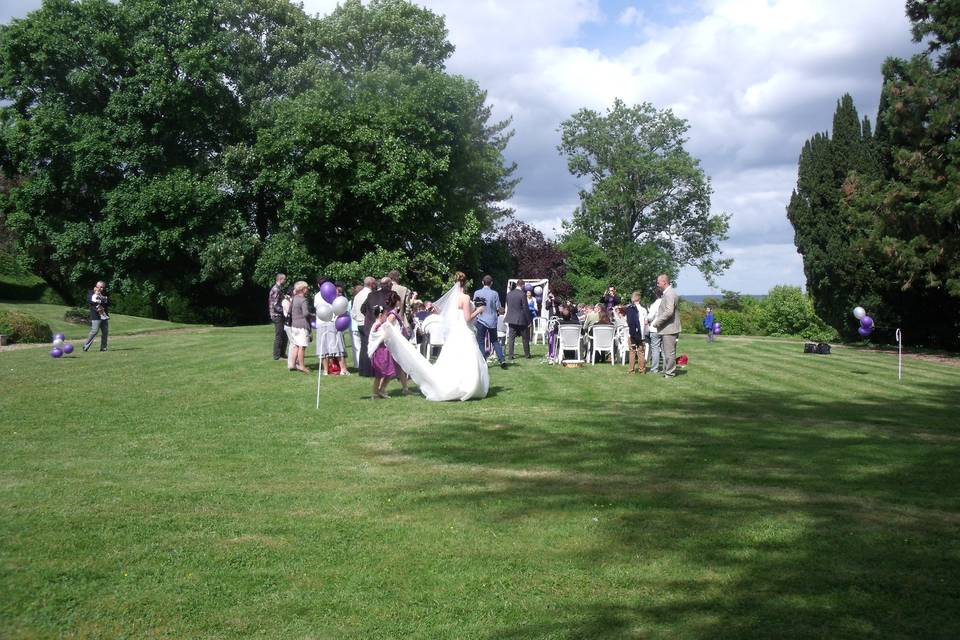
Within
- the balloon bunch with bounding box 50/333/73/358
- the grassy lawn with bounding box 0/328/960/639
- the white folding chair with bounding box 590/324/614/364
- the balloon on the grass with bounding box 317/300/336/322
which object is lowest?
the grassy lawn with bounding box 0/328/960/639

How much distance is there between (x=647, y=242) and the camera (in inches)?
2231

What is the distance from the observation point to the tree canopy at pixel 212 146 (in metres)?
35.9

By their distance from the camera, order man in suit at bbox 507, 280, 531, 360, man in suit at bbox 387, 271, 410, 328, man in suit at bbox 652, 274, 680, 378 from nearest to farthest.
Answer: man in suit at bbox 387, 271, 410, 328
man in suit at bbox 652, 274, 680, 378
man in suit at bbox 507, 280, 531, 360

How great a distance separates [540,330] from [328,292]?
581 inches

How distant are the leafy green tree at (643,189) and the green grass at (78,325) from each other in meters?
29.9

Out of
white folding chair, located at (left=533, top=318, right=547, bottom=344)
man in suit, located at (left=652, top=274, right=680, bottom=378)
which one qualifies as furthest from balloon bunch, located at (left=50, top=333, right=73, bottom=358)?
white folding chair, located at (left=533, top=318, right=547, bottom=344)

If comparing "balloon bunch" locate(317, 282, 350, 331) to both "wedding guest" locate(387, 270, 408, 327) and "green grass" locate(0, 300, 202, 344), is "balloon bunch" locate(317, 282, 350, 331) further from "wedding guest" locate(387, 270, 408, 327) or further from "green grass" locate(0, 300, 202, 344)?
"green grass" locate(0, 300, 202, 344)

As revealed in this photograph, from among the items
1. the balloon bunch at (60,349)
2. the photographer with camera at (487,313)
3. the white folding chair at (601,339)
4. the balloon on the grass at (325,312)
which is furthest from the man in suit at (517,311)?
the balloon bunch at (60,349)

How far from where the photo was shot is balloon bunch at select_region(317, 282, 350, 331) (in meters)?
13.3

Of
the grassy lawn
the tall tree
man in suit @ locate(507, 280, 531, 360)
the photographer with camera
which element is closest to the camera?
the grassy lawn

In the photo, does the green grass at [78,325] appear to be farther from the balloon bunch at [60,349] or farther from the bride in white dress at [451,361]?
the bride in white dress at [451,361]

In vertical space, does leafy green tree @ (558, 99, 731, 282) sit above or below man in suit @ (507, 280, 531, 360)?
above

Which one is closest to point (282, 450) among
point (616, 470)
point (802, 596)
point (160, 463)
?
point (160, 463)

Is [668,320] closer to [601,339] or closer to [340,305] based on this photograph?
[601,339]
